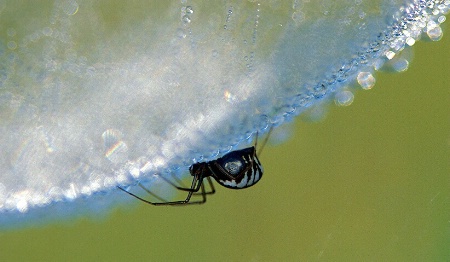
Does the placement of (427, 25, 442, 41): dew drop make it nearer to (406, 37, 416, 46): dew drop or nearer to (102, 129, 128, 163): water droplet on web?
(406, 37, 416, 46): dew drop

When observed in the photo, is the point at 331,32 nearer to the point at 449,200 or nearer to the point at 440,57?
the point at 440,57

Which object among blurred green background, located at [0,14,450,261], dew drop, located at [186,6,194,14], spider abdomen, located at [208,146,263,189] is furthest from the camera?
blurred green background, located at [0,14,450,261]

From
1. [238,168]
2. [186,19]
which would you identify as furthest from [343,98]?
[186,19]

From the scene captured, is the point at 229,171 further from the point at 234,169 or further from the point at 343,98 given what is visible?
the point at 343,98

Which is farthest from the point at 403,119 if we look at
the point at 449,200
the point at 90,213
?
the point at 90,213

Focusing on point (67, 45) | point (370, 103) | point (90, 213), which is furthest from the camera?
point (370, 103)

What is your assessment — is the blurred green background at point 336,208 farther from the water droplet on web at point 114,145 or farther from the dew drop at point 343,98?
the water droplet on web at point 114,145

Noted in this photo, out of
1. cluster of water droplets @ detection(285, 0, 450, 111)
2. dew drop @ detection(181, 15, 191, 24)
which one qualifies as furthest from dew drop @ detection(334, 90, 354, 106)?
dew drop @ detection(181, 15, 191, 24)
